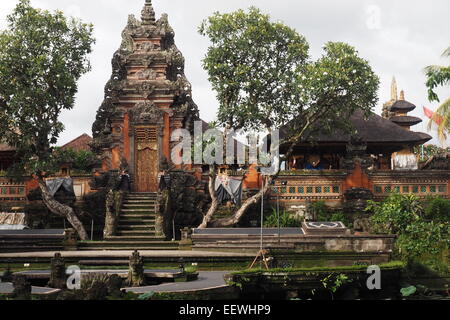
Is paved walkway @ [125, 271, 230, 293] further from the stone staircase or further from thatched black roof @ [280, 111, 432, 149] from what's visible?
thatched black roof @ [280, 111, 432, 149]

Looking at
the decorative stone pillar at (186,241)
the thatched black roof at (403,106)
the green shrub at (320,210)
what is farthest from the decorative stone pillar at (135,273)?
the thatched black roof at (403,106)

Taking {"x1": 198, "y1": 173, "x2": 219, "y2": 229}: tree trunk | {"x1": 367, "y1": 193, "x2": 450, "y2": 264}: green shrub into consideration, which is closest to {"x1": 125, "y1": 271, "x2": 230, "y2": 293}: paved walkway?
{"x1": 367, "y1": 193, "x2": 450, "y2": 264}: green shrub

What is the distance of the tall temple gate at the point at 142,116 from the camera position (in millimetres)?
28453

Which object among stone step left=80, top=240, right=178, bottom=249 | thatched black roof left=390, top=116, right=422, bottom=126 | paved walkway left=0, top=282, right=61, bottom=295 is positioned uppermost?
thatched black roof left=390, top=116, right=422, bottom=126

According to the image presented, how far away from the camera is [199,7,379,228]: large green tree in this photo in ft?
83.0

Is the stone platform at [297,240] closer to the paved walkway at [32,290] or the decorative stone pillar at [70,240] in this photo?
the decorative stone pillar at [70,240]

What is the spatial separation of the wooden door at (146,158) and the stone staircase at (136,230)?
0.99 meters

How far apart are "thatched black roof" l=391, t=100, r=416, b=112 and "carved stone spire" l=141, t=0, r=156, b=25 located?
1744cm

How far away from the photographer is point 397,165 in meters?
36.1

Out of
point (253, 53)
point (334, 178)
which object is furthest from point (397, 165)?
point (253, 53)

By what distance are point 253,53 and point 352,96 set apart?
397cm

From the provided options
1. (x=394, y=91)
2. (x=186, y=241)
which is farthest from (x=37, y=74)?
(x=394, y=91)

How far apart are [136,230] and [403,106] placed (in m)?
22.2
